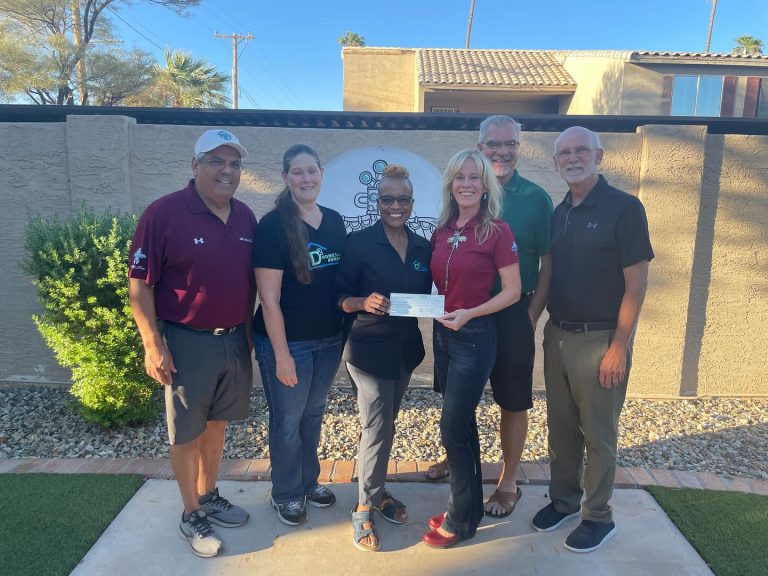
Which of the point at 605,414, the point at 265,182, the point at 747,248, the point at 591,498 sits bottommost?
the point at 591,498

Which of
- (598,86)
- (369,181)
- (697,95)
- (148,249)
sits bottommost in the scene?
(148,249)

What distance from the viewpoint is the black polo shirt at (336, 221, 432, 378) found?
2.52m

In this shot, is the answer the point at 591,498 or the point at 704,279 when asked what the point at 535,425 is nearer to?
the point at 591,498

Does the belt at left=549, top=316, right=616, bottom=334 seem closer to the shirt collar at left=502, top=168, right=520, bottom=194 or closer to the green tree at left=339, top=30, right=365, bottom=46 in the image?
the shirt collar at left=502, top=168, right=520, bottom=194

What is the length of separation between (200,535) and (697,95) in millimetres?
19362

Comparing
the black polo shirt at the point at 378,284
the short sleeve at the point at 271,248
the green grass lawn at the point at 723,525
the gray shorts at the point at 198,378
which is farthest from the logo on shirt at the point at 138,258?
the green grass lawn at the point at 723,525

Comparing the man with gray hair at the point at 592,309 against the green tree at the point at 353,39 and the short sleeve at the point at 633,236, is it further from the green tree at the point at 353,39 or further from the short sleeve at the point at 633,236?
the green tree at the point at 353,39

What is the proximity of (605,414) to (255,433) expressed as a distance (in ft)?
8.63

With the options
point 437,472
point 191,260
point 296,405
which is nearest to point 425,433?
point 437,472

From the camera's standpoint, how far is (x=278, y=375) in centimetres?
262

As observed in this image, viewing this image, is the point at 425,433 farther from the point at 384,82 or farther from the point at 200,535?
the point at 384,82

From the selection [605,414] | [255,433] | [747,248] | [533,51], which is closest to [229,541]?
[255,433]

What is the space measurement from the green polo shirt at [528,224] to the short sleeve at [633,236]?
396 mm

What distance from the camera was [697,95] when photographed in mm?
16797
